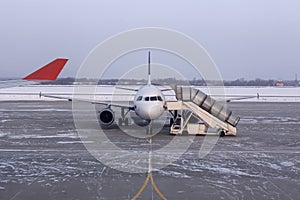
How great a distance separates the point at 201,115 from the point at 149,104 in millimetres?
3246

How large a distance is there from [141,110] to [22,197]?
12.0 m

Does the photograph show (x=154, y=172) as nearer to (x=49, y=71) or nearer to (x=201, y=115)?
(x=49, y=71)

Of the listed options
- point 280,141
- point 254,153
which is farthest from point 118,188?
point 280,141

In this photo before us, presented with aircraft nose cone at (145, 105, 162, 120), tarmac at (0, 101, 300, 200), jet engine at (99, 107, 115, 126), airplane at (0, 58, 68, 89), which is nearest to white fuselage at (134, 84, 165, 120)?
aircraft nose cone at (145, 105, 162, 120)

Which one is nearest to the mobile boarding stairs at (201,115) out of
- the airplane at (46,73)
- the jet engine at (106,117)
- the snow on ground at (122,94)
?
the jet engine at (106,117)

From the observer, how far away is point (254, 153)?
16656mm

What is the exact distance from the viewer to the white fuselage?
2105 cm

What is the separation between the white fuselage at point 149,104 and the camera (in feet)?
69.1

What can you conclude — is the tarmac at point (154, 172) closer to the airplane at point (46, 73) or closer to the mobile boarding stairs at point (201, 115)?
the mobile boarding stairs at point (201, 115)

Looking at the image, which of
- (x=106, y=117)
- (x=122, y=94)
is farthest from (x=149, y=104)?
(x=122, y=94)

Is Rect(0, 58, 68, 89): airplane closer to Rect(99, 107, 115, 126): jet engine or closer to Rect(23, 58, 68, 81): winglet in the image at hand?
Rect(23, 58, 68, 81): winglet

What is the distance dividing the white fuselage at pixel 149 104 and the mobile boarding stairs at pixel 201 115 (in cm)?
82

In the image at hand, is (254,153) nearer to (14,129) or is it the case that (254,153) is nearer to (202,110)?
(202,110)

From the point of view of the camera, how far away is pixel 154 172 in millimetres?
12875
